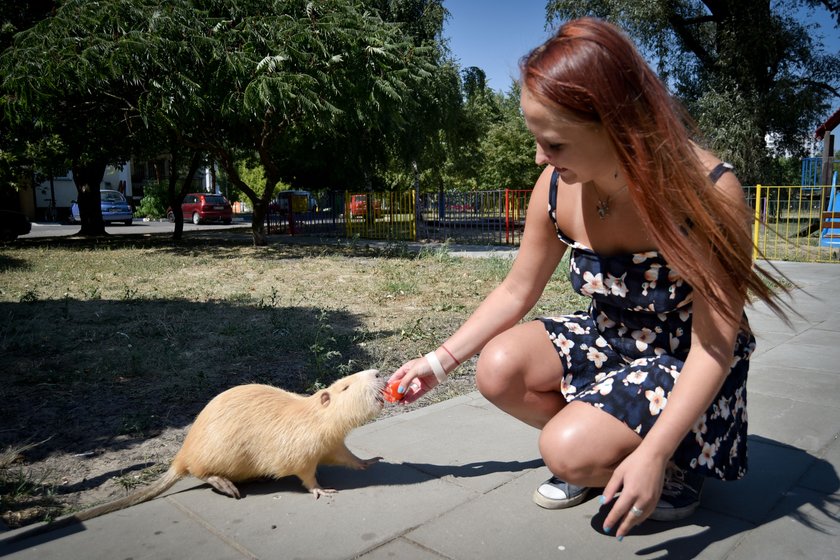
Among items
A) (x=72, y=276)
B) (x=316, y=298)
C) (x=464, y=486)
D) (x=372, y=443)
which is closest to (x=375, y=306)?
(x=316, y=298)

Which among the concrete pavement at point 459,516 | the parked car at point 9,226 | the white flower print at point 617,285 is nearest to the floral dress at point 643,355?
the white flower print at point 617,285

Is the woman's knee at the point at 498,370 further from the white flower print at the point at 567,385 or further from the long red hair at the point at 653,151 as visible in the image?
the long red hair at the point at 653,151

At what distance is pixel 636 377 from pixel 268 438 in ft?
4.86

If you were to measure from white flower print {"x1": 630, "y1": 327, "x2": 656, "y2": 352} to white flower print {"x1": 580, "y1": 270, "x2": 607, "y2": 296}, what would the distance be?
0.67 feet

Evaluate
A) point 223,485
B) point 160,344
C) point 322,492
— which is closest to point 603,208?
point 322,492

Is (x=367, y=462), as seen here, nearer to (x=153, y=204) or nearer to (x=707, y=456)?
(x=707, y=456)

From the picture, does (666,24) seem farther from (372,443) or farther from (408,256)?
(372,443)

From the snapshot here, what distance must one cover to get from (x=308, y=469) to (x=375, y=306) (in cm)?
436

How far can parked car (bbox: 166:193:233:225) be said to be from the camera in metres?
32.1

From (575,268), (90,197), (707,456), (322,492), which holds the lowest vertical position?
(322,492)

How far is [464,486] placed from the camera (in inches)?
102

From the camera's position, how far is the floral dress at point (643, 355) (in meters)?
2.06

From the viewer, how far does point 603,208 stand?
2.22 m

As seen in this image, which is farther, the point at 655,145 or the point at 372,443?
the point at 372,443
